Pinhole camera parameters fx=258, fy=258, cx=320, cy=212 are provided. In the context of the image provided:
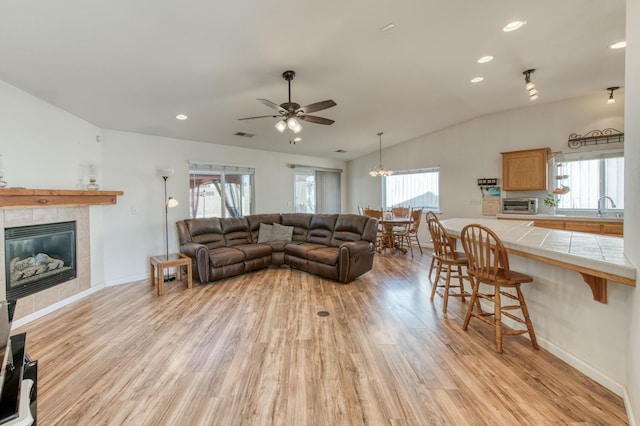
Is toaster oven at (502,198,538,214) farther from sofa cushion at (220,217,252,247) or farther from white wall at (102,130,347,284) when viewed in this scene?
white wall at (102,130,347,284)

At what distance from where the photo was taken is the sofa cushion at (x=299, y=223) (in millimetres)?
5355

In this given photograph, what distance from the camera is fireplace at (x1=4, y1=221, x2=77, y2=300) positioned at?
277cm

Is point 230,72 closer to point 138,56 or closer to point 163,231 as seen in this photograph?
point 138,56

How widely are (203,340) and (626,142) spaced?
352 cm

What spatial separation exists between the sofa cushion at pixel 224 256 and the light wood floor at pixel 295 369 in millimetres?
880

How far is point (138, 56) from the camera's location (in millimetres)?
2342

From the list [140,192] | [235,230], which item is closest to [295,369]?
[235,230]

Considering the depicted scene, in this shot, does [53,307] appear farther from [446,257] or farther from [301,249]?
[446,257]

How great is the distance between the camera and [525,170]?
496 cm

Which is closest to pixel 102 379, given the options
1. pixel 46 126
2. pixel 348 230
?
pixel 46 126

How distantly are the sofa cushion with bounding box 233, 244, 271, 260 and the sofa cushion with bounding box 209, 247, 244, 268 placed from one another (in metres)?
0.10

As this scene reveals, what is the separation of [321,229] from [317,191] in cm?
289

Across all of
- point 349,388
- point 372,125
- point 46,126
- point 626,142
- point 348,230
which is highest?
point 372,125

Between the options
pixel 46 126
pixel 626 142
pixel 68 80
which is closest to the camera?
pixel 626 142
